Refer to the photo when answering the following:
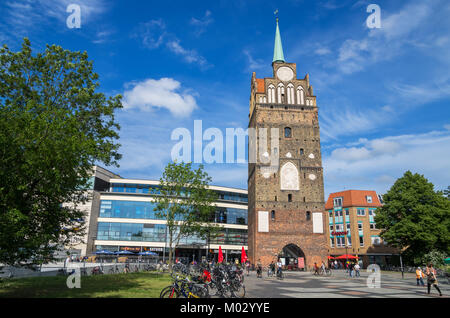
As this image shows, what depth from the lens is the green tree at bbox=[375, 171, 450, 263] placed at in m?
37.6

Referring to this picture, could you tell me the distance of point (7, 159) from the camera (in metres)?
10.7

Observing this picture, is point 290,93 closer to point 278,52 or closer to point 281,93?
point 281,93

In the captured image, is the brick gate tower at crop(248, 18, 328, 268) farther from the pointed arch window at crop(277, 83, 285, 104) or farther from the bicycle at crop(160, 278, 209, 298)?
the bicycle at crop(160, 278, 209, 298)

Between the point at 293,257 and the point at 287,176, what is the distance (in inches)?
454

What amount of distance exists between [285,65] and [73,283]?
4051cm

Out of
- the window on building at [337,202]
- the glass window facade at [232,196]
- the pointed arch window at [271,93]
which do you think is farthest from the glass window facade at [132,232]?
the pointed arch window at [271,93]

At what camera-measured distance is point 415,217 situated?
40.0 meters

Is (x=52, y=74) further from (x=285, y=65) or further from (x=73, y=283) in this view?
(x=285, y=65)

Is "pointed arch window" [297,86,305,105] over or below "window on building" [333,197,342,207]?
over

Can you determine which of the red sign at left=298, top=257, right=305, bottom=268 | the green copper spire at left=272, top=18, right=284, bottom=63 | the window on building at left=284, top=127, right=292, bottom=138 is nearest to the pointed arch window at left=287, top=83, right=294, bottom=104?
the window on building at left=284, top=127, right=292, bottom=138

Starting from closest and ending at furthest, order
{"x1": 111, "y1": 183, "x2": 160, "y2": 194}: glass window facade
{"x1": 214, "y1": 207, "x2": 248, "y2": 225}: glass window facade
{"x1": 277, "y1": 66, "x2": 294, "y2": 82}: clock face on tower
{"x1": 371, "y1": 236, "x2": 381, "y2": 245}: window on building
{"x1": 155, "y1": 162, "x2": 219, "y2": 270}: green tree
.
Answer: {"x1": 155, "y1": 162, "x2": 219, "y2": 270}: green tree → {"x1": 277, "y1": 66, "x2": 294, "y2": 82}: clock face on tower → {"x1": 371, "y1": 236, "x2": 381, "y2": 245}: window on building → {"x1": 111, "y1": 183, "x2": 160, "y2": 194}: glass window facade → {"x1": 214, "y1": 207, "x2": 248, "y2": 225}: glass window facade

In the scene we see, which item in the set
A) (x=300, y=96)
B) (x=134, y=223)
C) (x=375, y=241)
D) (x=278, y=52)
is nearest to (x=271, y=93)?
(x=300, y=96)
